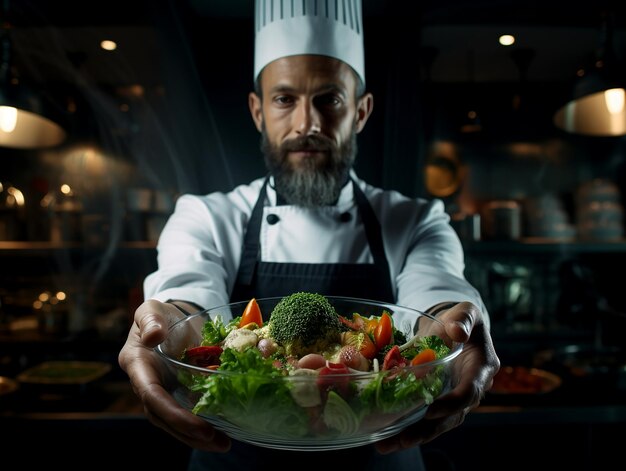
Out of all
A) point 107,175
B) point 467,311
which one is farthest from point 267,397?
point 107,175

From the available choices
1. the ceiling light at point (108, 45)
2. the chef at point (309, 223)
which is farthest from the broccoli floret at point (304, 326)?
the ceiling light at point (108, 45)

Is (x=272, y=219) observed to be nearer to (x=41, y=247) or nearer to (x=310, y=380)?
(x=310, y=380)

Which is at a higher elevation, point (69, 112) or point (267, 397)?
point (69, 112)

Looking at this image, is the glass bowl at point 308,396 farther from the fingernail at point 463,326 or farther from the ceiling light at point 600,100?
the ceiling light at point 600,100

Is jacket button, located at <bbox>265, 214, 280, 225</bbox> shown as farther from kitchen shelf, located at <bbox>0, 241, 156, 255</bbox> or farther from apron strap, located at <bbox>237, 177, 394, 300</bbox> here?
kitchen shelf, located at <bbox>0, 241, 156, 255</bbox>

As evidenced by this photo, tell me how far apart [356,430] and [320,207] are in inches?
36.8

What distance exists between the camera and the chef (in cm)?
138

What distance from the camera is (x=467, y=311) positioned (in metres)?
0.92

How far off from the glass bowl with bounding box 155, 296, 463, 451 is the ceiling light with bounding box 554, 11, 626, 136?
1798 millimetres

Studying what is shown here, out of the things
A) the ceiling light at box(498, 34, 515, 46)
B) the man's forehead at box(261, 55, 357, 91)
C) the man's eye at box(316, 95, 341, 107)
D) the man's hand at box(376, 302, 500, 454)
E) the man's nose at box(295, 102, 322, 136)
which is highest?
the ceiling light at box(498, 34, 515, 46)

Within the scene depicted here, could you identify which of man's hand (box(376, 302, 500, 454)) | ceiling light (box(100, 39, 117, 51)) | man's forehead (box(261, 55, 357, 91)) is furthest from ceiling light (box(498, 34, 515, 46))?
man's hand (box(376, 302, 500, 454))

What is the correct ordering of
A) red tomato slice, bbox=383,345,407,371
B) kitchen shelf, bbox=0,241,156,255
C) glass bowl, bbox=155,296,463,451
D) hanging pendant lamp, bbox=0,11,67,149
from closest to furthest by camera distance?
1. glass bowl, bbox=155,296,463,451
2. red tomato slice, bbox=383,345,407,371
3. hanging pendant lamp, bbox=0,11,67,149
4. kitchen shelf, bbox=0,241,156,255

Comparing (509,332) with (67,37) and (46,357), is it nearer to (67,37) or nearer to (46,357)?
(46,357)

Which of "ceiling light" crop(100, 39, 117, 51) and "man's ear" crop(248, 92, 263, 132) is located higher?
"ceiling light" crop(100, 39, 117, 51)
